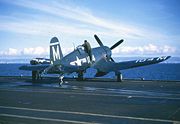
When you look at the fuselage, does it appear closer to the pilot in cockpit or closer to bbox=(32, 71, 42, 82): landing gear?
the pilot in cockpit

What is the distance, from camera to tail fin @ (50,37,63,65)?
3306 cm

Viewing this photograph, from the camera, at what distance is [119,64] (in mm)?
39500

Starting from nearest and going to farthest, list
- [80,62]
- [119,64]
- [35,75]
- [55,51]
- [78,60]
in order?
1. [55,51]
2. [78,60]
3. [80,62]
4. [119,64]
5. [35,75]

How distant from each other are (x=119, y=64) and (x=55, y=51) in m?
10.4

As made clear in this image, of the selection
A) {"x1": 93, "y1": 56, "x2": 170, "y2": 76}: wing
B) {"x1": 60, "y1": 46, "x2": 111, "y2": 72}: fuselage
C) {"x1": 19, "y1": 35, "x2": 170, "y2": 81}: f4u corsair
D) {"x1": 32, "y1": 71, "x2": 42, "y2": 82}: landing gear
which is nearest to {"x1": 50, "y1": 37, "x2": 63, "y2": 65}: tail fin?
{"x1": 19, "y1": 35, "x2": 170, "y2": 81}: f4u corsair

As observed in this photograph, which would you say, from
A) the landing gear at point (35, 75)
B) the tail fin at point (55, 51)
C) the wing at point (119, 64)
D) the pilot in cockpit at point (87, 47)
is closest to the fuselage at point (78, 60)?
the pilot in cockpit at point (87, 47)

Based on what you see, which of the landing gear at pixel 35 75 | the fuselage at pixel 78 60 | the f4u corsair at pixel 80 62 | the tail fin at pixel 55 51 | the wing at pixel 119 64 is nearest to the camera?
the f4u corsair at pixel 80 62

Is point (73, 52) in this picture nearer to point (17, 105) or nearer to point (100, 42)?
point (100, 42)

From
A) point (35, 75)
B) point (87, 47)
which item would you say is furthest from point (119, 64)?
point (35, 75)

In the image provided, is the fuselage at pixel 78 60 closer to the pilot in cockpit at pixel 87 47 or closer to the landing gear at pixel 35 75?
the pilot in cockpit at pixel 87 47

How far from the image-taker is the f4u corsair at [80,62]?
3200cm

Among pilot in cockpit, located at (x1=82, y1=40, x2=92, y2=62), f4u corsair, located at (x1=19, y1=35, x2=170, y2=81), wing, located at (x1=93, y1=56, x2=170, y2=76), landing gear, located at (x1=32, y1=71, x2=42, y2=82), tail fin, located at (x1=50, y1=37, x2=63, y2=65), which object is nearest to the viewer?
f4u corsair, located at (x1=19, y1=35, x2=170, y2=81)

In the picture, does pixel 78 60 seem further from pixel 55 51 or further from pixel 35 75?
pixel 35 75

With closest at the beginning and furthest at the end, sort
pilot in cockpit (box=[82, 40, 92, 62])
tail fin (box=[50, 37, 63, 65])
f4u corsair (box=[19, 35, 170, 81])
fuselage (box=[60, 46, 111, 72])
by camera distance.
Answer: f4u corsair (box=[19, 35, 170, 81]), fuselage (box=[60, 46, 111, 72]), tail fin (box=[50, 37, 63, 65]), pilot in cockpit (box=[82, 40, 92, 62])
